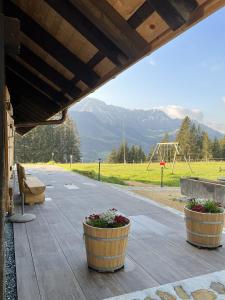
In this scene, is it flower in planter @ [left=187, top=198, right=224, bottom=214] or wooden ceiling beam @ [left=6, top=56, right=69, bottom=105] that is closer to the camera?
flower in planter @ [left=187, top=198, right=224, bottom=214]

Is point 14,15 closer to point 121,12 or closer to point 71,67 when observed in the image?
point 71,67

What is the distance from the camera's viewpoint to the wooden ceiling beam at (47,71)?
15.2 ft

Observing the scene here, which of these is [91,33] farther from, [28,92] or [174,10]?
[28,92]

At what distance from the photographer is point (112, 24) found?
8.44 feet

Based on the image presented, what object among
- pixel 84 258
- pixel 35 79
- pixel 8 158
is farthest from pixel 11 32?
pixel 35 79

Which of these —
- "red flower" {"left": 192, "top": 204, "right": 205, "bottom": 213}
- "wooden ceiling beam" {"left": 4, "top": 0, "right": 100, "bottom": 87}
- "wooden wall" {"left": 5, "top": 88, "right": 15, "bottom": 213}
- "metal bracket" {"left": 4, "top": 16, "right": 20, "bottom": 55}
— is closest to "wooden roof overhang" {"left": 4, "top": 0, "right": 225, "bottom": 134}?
"wooden ceiling beam" {"left": 4, "top": 0, "right": 100, "bottom": 87}

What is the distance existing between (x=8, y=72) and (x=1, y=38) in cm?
447

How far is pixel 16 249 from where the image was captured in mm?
4203

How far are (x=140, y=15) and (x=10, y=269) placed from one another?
3.30 meters

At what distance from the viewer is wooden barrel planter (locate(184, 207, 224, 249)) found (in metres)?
4.20

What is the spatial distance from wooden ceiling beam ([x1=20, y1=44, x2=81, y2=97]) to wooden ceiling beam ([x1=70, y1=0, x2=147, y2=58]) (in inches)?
82.1

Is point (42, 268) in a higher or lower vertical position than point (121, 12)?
lower

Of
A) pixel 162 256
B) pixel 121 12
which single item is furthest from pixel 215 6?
pixel 162 256

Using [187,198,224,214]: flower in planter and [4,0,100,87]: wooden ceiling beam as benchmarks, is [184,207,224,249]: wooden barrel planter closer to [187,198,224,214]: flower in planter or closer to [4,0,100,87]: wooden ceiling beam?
[187,198,224,214]: flower in planter
